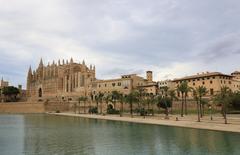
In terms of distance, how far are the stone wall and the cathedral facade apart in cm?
2215

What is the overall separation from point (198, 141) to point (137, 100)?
58.2 m

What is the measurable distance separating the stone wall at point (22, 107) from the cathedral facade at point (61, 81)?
72.7 ft

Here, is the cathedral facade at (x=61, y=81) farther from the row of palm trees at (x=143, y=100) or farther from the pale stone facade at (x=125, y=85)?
the row of palm trees at (x=143, y=100)

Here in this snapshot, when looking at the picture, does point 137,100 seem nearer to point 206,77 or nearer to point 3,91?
point 206,77

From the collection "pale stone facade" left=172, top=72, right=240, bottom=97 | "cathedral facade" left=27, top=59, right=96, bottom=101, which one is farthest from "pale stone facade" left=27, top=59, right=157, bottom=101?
"pale stone facade" left=172, top=72, right=240, bottom=97

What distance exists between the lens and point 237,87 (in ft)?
364

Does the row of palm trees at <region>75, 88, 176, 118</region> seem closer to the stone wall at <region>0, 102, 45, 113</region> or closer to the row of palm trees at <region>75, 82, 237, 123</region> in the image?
the row of palm trees at <region>75, 82, 237, 123</region>

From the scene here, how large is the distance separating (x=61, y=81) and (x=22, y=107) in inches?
1254

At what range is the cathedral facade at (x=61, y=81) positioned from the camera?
145 metres

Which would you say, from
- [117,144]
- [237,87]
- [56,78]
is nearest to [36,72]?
[56,78]

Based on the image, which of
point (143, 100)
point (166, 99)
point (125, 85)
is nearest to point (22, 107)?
point (125, 85)

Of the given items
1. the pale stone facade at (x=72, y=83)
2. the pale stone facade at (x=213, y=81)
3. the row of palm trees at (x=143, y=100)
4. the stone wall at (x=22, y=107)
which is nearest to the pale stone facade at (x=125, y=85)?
the pale stone facade at (x=72, y=83)

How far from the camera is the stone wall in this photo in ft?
411

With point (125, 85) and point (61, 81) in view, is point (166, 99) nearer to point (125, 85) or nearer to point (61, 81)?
point (125, 85)
